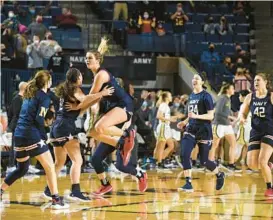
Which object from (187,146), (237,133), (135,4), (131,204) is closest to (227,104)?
(237,133)

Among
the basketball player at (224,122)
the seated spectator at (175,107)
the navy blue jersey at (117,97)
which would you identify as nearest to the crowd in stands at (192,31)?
the seated spectator at (175,107)

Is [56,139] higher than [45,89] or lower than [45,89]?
lower

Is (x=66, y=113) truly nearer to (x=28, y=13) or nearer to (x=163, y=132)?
(x=163, y=132)

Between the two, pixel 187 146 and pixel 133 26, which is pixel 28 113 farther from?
pixel 133 26

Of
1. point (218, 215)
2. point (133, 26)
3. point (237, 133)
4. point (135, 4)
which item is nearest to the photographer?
point (218, 215)

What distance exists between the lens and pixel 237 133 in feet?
55.3

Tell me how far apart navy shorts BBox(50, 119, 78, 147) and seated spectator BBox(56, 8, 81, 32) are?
10.8m

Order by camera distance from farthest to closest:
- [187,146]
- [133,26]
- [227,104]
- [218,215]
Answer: [133,26], [227,104], [187,146], [218,215]

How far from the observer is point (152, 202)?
9891 mm

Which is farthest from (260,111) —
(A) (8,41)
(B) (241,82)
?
(A) (8,41)

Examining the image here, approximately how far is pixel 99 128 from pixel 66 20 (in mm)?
11096

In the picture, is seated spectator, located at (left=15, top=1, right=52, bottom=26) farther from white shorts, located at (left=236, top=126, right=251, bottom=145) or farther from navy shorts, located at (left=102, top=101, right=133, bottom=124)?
navy shorts, located at (left=102, top=101, right=133, bottom=124)

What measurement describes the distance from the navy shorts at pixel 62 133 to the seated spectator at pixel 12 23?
904 cm

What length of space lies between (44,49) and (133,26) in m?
4.35
